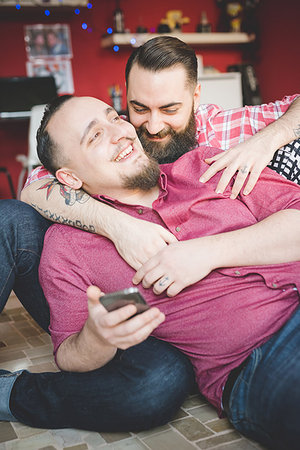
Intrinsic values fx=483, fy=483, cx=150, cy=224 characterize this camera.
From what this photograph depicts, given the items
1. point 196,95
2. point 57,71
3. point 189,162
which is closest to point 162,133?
point 196,95

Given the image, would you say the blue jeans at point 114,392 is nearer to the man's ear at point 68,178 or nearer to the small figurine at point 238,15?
the man's ear at point 68,178

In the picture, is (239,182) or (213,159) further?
(213,159)

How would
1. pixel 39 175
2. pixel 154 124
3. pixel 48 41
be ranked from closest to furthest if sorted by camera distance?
1. pixel 39 175
2. pixel 154 124
3. pixel 48 41

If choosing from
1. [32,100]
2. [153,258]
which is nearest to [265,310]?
[153,258]

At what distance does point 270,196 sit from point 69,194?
0.66 m

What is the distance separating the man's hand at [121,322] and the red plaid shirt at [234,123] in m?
1.18

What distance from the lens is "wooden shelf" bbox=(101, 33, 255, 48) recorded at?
17.4 feet

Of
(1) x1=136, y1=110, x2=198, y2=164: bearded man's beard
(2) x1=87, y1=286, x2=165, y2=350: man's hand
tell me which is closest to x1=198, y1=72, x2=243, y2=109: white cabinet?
(1) x1=136, y1=110, x2=198, y2=164: bearded man's beard

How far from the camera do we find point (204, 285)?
1363 millimetres

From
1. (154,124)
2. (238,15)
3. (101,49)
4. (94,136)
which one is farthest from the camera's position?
(238,15)

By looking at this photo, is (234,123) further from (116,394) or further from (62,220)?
(116,394)

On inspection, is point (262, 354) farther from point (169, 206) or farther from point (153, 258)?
point (169, 206)

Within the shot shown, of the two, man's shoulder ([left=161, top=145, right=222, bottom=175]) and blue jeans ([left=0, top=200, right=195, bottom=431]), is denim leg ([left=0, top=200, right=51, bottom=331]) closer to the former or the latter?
blue jeans ([left=0, top=200, right=195, bottom=431])

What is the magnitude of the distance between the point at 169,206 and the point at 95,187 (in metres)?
0.28
